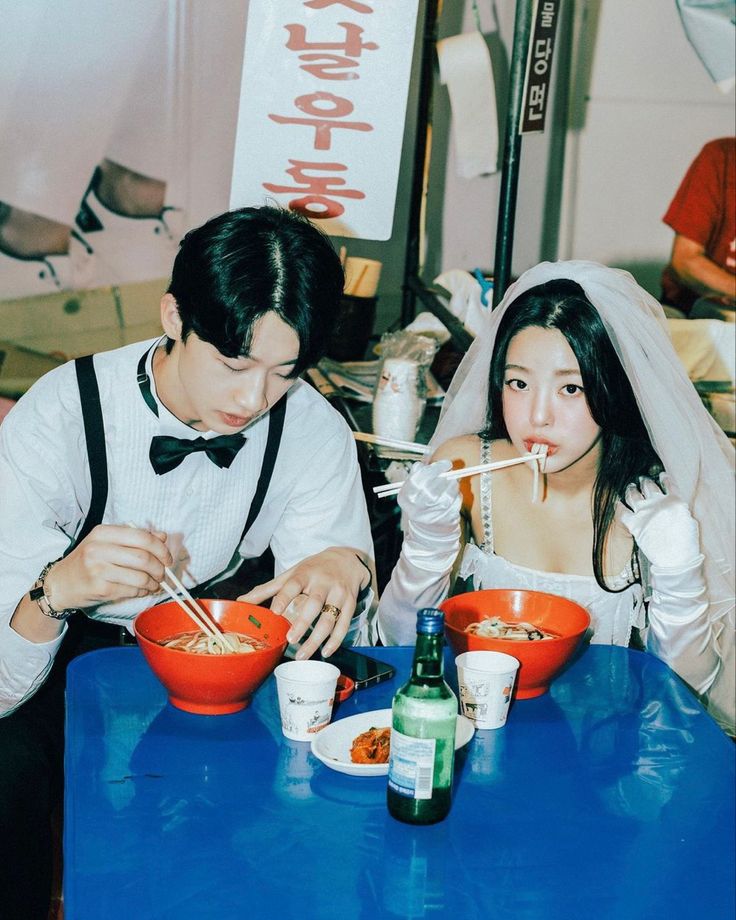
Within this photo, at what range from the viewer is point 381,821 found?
1.21 meters

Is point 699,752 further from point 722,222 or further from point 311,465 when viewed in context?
point 722,222

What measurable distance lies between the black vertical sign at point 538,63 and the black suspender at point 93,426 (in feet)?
4.18

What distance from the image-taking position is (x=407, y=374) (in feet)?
8.75

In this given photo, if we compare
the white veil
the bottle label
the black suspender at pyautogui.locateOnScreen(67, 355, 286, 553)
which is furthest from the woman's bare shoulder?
the bottle label

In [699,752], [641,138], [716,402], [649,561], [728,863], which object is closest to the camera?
[728,863]

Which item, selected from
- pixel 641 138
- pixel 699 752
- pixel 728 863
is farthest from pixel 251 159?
pixel 641 138

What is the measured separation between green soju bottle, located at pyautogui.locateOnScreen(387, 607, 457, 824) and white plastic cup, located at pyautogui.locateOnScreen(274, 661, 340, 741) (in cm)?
18

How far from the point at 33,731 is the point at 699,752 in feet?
3.57

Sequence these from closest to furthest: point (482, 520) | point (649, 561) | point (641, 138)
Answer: point (649, 561)
point (482, 520)
point (641, 138)

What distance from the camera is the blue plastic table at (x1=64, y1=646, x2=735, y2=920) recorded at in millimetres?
1085

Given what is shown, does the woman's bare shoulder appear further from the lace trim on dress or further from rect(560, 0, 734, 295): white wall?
rect(560, 0, 734, 295): white wall

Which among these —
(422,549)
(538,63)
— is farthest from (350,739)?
(538,63)

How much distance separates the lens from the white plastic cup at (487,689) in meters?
1.42

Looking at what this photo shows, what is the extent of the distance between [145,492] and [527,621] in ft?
2.41
